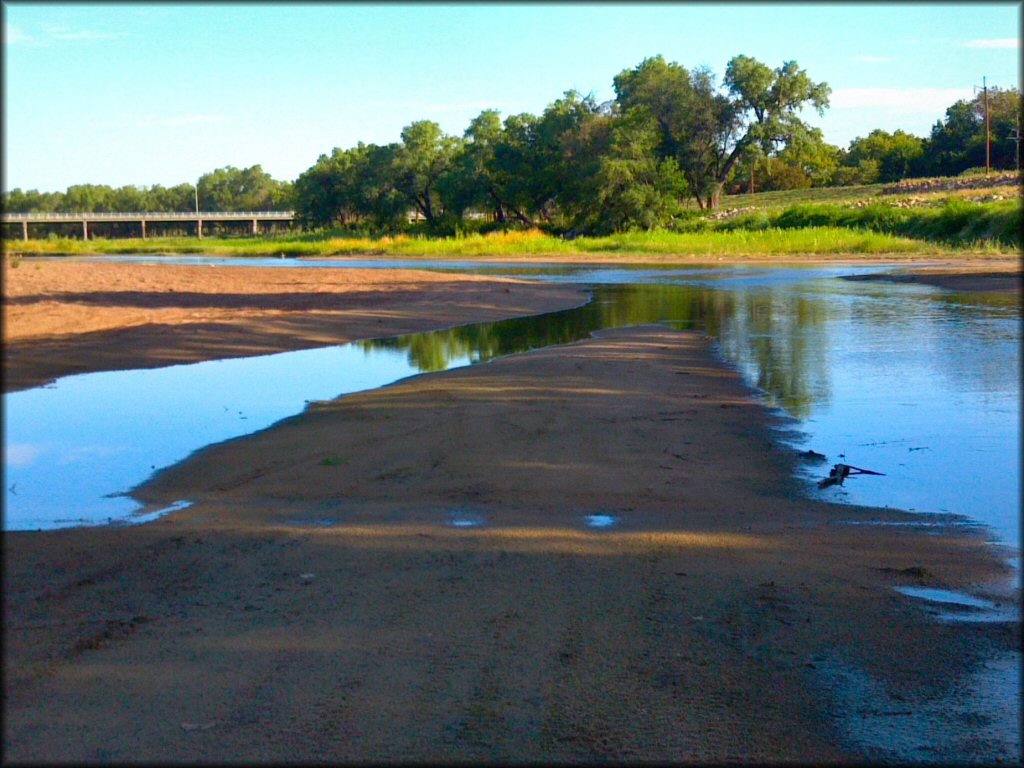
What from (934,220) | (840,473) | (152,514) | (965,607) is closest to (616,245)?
(934,220)

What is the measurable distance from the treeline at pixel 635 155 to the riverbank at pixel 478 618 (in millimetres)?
57049

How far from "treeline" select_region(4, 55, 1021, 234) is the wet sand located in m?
57.0

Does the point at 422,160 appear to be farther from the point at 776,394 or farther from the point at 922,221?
the point at 776,394

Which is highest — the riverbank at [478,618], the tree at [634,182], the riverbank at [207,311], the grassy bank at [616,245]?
the tree at [634,182]

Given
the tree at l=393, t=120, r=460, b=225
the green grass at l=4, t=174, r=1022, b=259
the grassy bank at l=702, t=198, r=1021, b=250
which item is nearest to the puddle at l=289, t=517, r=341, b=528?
the grassy bank at l=702, t=198, r=1021, b=250

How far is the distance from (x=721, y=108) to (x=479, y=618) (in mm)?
72390

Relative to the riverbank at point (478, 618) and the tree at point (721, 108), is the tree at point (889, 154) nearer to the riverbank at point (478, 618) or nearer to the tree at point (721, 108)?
the tree at point (721, 108)

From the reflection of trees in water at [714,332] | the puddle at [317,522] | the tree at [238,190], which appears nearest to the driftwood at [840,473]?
the reflection of trees in water at [714,332]

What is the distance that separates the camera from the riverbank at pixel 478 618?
12.0 ft

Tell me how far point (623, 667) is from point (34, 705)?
226 centimetres

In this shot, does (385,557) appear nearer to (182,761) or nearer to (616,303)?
(182,761)

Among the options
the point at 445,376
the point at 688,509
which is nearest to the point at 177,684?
the point at 688,509

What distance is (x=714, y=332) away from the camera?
2044cm

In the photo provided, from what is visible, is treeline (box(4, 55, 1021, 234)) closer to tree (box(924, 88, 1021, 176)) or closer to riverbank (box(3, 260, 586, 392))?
tree (box(924, 88, 1021, 176))
